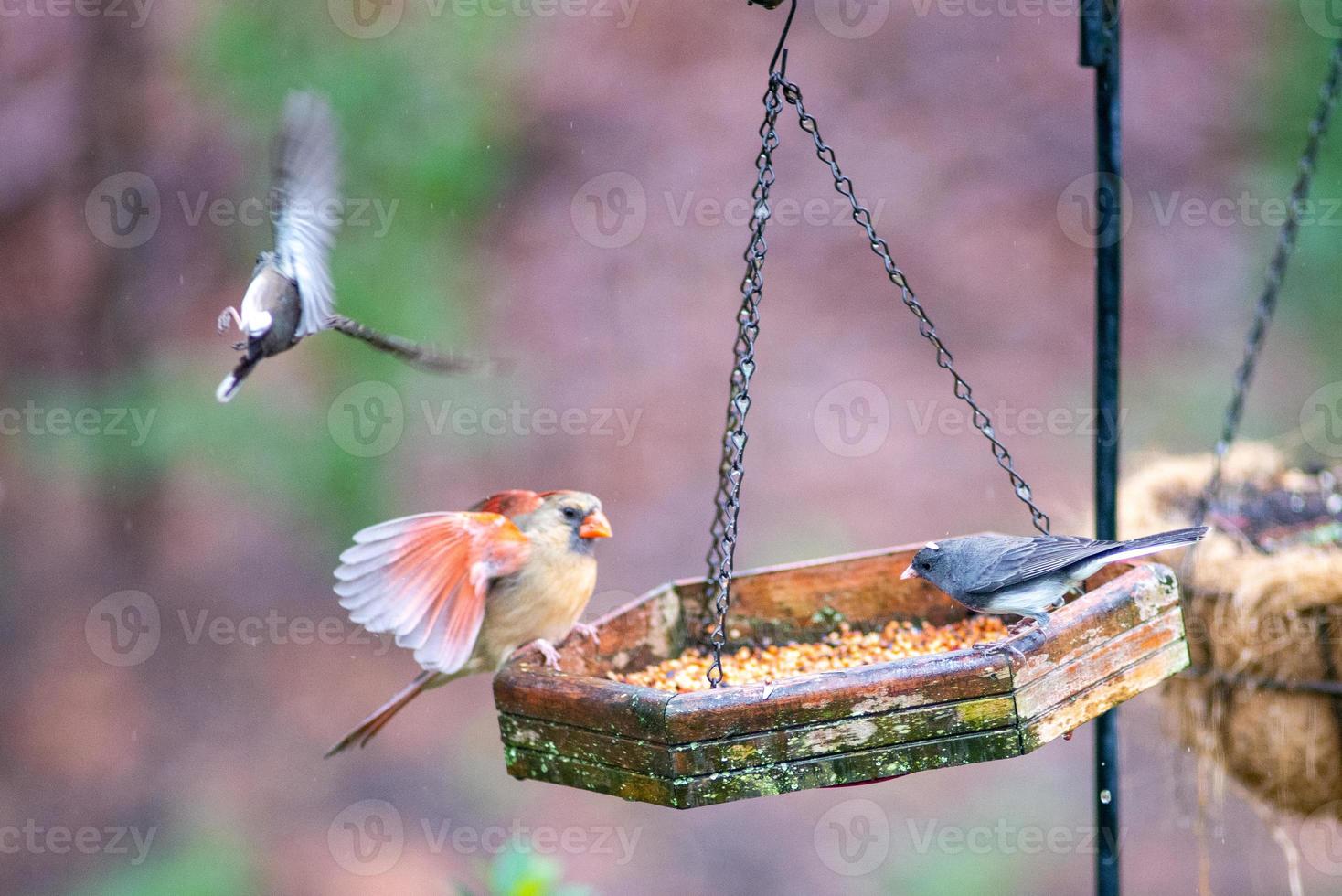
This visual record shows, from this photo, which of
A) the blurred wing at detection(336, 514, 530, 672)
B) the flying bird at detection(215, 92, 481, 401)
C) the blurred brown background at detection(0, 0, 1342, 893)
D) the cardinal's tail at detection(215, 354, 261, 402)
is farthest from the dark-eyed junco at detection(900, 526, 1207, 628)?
the blurred brown background at detection(0, 0, 1342, 893)

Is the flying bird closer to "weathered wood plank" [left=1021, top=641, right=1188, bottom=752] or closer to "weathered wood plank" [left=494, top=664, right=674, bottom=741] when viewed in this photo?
"weathered wood plank" [left=494, top=664, right=674, bottom=741]

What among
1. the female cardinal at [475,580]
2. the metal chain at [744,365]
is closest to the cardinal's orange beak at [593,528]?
the female cardinal at [475,580]

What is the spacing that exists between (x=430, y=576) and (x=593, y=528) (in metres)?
0.53

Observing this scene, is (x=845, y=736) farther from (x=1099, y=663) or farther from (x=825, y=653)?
(x=825, y=653)

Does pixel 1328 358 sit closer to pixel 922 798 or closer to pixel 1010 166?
pixel 1010 166

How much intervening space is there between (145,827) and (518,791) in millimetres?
1975

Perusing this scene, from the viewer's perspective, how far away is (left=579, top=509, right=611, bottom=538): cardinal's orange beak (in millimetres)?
3225

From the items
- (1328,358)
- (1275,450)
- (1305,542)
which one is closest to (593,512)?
(1305,542)

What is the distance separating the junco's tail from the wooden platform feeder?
6 centimetres

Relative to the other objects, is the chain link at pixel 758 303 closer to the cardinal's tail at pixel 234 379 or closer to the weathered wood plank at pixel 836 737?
the weathered wood plank at pixel 836 737

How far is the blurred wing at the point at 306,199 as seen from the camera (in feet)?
9.88

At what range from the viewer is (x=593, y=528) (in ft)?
10.6

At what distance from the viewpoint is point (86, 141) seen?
725 centimetres

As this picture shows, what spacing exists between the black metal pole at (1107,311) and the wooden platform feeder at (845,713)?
1.42ft
